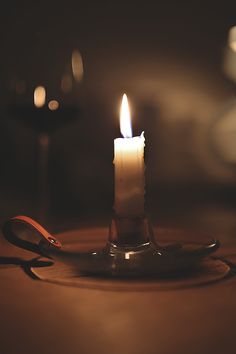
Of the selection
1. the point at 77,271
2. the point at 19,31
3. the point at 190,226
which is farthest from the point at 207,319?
the point at 19,31

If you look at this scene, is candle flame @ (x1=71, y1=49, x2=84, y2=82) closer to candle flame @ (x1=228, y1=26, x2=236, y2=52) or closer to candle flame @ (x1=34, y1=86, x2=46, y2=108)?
candle flame @ (x1=34, y1=86, x2=46, y2=108)

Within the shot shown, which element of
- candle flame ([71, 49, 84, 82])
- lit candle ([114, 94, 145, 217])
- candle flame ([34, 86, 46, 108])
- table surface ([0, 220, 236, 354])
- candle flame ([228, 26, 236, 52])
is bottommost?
table surface ([0, 220, 236, 354])

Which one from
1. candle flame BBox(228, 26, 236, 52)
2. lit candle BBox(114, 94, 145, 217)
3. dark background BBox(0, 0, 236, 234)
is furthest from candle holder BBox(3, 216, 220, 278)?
candle flame BBox(228, 26, 236, 52)

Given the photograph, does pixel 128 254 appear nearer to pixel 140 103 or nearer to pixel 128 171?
pixel 128 171

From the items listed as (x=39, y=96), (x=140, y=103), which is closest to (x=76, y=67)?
(x=39, y=96)

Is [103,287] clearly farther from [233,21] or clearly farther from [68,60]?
[233,21]
